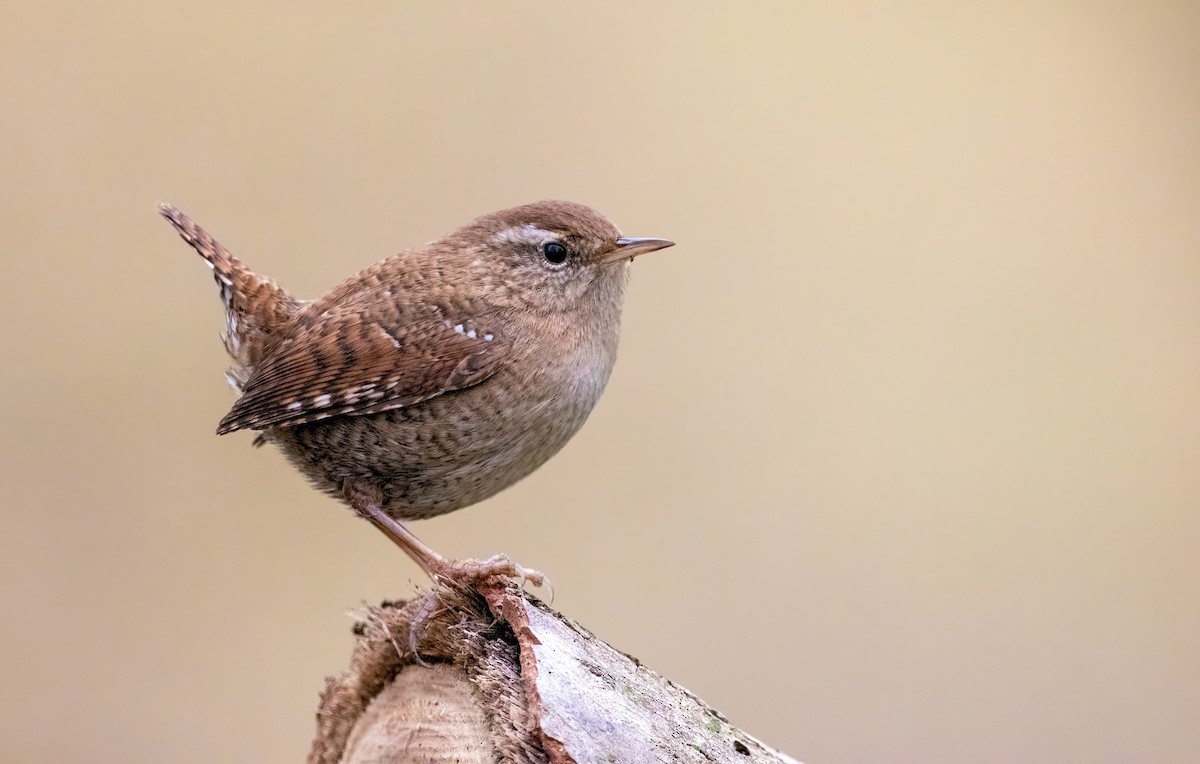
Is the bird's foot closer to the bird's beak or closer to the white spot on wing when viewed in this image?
the white spot on wing

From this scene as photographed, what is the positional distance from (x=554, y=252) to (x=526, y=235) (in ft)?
0.28

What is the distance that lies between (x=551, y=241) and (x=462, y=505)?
659mm

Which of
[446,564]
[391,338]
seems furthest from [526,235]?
[446,564]

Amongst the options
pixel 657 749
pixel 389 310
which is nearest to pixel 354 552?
pixel 389 310

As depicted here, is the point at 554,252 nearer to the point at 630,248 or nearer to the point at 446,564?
the point at 630,248

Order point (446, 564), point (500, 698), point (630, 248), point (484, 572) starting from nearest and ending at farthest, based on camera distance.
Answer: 1. point (500, 698)
2. point (484, 572)
3. point (446, 564)
4. point (630, 248)

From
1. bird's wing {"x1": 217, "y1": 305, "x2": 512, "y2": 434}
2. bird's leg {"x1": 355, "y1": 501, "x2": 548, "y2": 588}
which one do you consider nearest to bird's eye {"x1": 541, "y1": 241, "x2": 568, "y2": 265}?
bird's wing {"x1": 217, "y1": 305, "x2": 512, "y2": 434}

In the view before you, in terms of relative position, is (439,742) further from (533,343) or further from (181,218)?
(181,218)

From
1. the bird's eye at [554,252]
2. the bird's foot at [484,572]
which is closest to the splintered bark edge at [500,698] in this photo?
the bird's foot at [484,572]

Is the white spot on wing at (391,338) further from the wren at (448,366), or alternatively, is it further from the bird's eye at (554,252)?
the bird's eye at (554,252)

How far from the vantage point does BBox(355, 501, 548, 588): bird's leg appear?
184cm

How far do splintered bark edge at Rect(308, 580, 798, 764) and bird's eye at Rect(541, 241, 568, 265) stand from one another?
866mm

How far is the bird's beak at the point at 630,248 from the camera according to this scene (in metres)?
2.34

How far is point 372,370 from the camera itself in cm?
224
